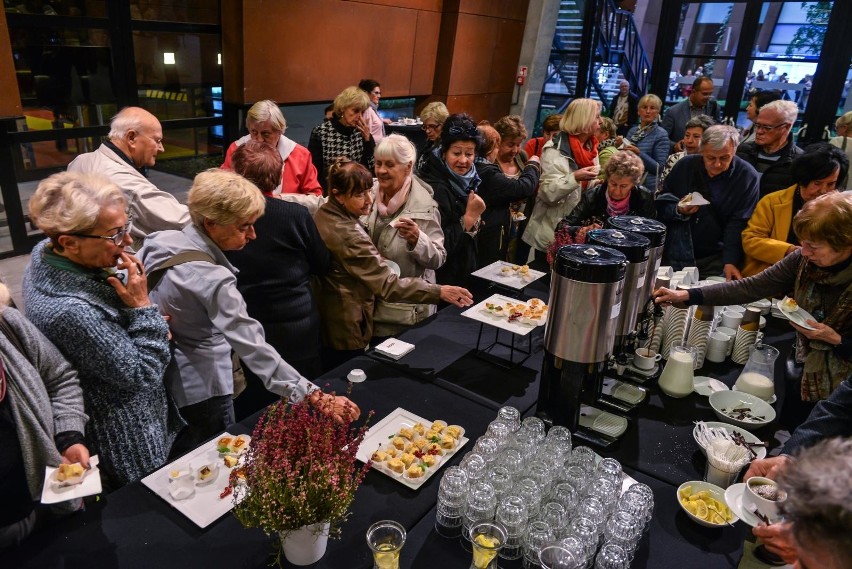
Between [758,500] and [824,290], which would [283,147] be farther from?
[758,500]

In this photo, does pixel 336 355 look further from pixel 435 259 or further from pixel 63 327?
pixel 63 327

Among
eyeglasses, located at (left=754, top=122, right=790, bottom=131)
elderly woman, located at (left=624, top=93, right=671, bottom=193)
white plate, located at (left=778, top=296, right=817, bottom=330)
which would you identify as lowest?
white plate, located at (left=778, top=296, right=817, bottom=330)

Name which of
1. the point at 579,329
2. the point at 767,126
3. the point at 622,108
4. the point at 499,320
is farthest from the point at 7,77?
the point at 622,108

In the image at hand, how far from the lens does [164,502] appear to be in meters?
1.51

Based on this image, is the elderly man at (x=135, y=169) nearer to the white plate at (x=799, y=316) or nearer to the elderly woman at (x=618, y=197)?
the elderly woman at (x=618, y=197)

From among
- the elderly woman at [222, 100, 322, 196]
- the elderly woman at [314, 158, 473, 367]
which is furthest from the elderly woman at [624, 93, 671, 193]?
the elderly woman at [314, 158, 473, 367]

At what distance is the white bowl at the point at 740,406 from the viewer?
196 cm

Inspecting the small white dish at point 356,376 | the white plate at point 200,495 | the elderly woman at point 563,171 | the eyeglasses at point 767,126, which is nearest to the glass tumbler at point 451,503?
the white plate at point 200,495

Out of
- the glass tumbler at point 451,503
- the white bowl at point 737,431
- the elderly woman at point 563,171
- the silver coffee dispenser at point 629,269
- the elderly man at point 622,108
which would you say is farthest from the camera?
the elderly man at point 622,108

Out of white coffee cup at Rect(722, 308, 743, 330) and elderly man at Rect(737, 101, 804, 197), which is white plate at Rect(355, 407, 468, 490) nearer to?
white coffee cup at Rect(722, 308, 743, 330)

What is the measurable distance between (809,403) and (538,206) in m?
2.16

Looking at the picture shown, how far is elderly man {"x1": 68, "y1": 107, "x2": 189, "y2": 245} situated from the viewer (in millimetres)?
2539

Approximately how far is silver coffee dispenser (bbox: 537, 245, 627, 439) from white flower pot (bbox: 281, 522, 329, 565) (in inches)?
32.8

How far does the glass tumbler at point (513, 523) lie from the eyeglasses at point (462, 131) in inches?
82.4
